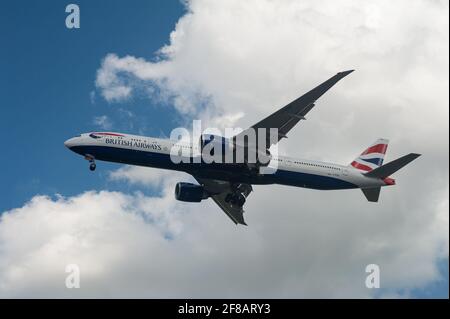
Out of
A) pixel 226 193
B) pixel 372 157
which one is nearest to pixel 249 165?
pixel 226 193

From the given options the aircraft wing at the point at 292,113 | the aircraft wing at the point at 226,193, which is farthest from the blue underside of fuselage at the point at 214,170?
the aircraft wing at the point at 226,193

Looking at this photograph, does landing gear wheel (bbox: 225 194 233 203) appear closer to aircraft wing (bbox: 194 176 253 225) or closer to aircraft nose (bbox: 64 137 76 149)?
aircraft wing (bbox: 194 176 253 225)

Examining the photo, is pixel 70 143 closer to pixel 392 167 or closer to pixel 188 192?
pixel 188 192

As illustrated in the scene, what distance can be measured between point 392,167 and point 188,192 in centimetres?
2214

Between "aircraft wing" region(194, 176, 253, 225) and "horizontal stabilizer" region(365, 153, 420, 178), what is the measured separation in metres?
13.6

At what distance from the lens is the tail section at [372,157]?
7256 cm

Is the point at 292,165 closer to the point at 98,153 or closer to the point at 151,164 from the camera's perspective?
the point at 151,164

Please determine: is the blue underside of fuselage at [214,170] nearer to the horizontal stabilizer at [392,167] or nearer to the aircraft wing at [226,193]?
the horizontal stabilizer at [392,167]

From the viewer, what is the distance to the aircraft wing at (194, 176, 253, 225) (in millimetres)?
71688
